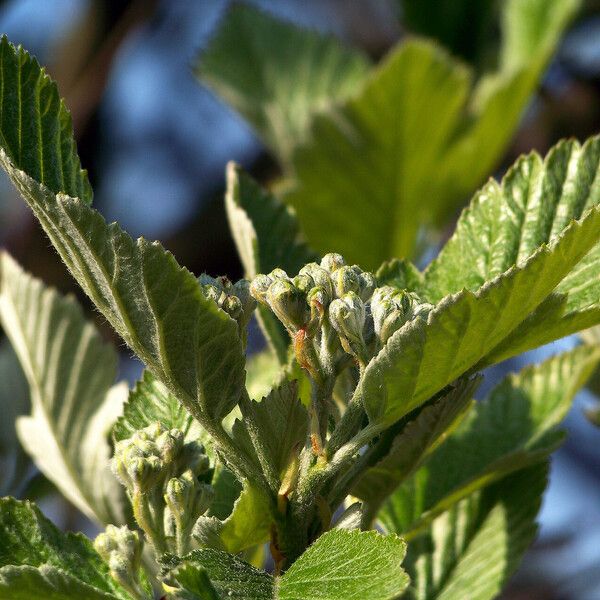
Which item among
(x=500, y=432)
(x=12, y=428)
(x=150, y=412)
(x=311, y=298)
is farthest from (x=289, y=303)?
(x=12, y=428)

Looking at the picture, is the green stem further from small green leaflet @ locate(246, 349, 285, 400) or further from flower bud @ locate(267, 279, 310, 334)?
small green leaflet @ locate(246, 349, 285, 400)

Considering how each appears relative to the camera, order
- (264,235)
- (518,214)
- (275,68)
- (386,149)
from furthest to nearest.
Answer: (275,68) → (386,149) → (264,235) → (518,214)

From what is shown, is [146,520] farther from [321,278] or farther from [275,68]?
[275,68]

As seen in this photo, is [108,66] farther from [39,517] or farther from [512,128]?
[39,517]

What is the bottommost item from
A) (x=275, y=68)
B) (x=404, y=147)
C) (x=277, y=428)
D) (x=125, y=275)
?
(x=277, y=428)

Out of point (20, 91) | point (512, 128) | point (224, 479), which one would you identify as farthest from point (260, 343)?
point (20, 91)

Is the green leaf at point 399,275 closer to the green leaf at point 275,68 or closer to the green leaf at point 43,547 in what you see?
the green leaf at point 43,547

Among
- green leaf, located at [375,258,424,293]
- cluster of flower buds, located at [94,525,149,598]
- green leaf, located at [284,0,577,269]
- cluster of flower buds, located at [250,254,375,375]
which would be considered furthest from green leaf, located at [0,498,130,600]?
green leaf, located at [284,0,577,269]
